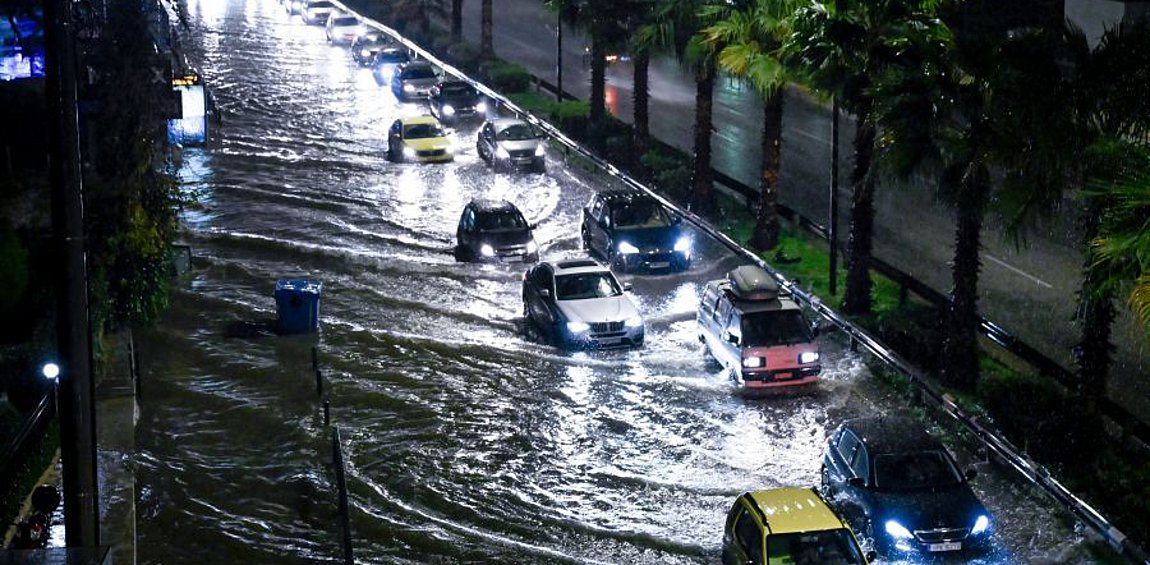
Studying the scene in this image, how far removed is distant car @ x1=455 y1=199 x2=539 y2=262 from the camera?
3550 cm

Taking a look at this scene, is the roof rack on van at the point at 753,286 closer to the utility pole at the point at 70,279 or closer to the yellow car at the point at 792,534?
the yellow car at the point at 792,534

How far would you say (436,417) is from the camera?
25422 millimetres

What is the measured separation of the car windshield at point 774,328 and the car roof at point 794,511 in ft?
25.4

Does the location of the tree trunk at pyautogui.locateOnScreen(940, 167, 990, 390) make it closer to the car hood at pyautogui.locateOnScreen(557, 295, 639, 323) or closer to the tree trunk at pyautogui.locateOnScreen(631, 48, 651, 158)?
the car hood at pyautogui.locateOnScreen(557, 295, 639, 323)

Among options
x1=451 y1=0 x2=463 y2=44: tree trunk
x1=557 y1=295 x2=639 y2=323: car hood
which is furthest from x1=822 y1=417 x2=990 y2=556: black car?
x1=451 y1=0 x2=463 y2=44: tree trunk

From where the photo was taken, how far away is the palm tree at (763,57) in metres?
31.9

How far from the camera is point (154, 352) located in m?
28.2

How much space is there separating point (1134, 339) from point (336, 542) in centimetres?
1650

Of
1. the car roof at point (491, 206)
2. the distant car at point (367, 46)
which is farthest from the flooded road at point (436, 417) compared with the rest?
Result: the distant car at point (367, 46)

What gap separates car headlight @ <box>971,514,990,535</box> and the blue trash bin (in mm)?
14398

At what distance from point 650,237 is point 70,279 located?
75.9 feet

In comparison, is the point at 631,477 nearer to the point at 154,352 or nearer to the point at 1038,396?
the point at 1038,396

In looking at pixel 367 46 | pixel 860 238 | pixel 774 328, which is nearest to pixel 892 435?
pixel 774 328

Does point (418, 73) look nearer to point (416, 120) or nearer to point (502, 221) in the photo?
point (416, 120)
